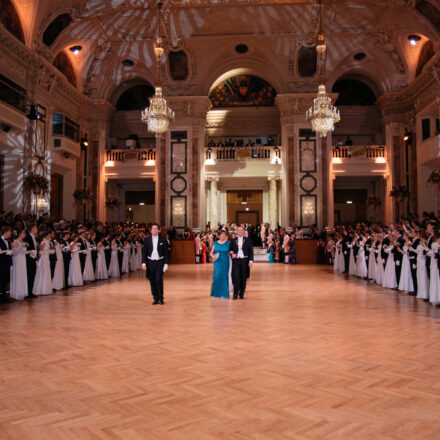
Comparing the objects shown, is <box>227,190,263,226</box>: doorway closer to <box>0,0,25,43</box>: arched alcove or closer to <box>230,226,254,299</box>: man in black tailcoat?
<box>0,0,25,43</box>: arched alcove

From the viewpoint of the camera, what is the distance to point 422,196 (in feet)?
65.8

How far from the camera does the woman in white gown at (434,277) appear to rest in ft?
26.1

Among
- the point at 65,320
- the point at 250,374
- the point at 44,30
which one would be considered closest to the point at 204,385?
the point at 250,374

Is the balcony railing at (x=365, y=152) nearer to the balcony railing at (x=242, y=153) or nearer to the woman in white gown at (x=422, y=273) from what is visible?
the balcony railing at (x=242, y=153)

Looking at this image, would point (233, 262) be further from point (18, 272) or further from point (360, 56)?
point (360, 56)

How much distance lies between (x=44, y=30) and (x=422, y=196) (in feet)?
55.9

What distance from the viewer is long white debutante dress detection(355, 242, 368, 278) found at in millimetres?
12984

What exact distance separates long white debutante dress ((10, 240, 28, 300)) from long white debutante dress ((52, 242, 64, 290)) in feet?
4.94

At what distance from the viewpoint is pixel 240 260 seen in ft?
29.5

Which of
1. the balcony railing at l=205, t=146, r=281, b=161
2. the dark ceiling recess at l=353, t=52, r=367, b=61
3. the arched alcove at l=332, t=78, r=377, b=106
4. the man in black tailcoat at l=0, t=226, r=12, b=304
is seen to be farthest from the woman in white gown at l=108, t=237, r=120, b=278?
the arched alcove at l=332, t=78, r=377, b=106

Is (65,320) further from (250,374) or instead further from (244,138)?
(244,138)

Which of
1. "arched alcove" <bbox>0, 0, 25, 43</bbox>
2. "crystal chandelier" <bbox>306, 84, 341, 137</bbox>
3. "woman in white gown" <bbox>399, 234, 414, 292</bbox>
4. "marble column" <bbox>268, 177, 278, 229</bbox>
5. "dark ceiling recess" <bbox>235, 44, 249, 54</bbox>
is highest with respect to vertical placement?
"dark ceiling recess" <bbox>235, 44, 249, 54</bbox>

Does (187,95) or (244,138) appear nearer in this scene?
(187,95)

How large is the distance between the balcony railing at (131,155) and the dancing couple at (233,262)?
573 inches
